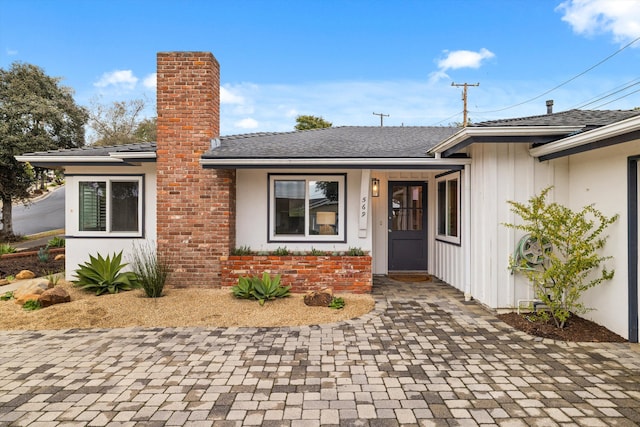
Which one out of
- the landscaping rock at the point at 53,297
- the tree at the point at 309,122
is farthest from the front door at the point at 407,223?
the tree at the point at 309,122

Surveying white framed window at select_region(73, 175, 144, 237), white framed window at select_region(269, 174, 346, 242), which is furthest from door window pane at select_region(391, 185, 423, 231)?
white framed window at select_region(73, 175, 144, 237)

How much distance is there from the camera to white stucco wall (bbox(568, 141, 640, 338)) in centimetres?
460

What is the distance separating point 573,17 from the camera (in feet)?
51.1

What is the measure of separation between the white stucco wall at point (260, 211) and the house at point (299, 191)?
0.07 feet

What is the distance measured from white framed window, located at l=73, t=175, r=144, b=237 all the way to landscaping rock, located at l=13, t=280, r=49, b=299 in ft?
4.61

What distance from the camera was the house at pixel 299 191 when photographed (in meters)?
5.80

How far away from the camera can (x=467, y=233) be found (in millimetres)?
6504

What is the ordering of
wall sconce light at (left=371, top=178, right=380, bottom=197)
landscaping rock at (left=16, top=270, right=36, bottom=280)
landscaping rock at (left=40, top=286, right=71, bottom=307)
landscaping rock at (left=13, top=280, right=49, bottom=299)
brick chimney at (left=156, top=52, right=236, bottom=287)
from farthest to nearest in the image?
wall sconce light at (left=371, top=178, right=380, bottom=197), landscaping rock at (left=16, top=270, right=36, bottom=280), brick chimney at (left=156, top=52, right=236, bottom=287), landscaping rock at (left=13, top=280, right=49, bottom=299), landscaping rock at (left=40, top=286, right=71, bottom=307)

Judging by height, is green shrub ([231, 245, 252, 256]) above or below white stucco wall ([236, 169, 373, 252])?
below

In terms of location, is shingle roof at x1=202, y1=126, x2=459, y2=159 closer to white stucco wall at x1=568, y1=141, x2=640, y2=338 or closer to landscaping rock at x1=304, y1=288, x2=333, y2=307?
landscaping rock at x1=304, y1=288, x2=333, y2=307

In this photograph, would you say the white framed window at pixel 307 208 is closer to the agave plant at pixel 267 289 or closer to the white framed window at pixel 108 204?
the agave plant at pixel 267 289

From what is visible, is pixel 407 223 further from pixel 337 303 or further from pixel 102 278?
pixel 102 278

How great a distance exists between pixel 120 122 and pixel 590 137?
101 ft

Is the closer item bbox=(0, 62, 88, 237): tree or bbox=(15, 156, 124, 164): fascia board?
bbox=(15, 156, 124, 164): fascia board
